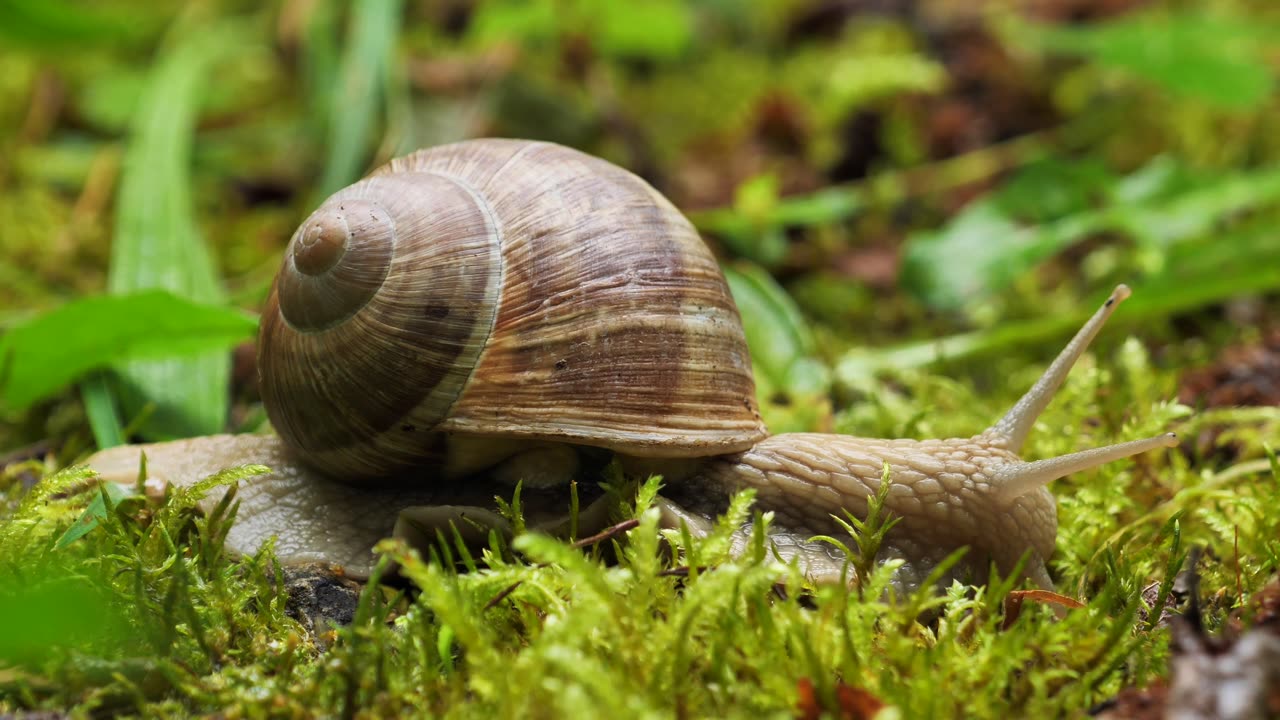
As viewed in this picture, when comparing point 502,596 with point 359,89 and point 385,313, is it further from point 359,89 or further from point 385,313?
point 359,89

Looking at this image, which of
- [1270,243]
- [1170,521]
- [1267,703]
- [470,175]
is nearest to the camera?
[1267,703]

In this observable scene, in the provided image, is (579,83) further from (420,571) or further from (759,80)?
(420,571)

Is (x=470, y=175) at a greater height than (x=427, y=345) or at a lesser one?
greater

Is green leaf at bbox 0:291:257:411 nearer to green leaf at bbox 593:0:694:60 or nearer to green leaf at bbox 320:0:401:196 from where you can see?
green leaf at bbox 320:0:401:196

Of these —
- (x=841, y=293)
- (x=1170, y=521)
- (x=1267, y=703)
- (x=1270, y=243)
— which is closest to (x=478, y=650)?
(x=1267, y=703)

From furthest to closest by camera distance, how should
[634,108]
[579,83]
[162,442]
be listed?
1. [634,108]
2. [579,83]
3. [162,442]

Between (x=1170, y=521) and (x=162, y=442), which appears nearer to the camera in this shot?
(x=1170, y=521)

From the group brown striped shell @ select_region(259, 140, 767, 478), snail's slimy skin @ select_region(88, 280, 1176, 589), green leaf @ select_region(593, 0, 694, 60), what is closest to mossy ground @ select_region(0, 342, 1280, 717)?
snail's slimy skin @ select_region(88, 280, 1176, 589)

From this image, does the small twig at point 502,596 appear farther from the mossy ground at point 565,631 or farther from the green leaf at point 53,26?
the green leaf at point 53,26
